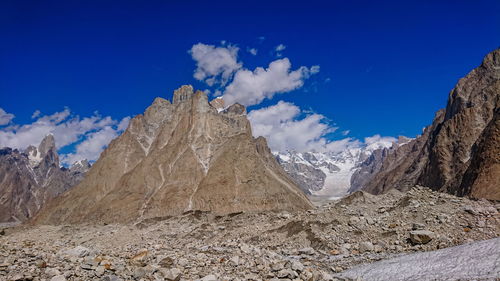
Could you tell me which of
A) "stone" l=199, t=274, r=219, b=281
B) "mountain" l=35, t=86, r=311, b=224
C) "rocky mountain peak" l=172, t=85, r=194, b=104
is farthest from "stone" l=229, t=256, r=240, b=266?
"rocky mountain peak" l=172, t=85, r=194, b=104

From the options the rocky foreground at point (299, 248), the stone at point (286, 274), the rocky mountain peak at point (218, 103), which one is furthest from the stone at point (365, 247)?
the rocky mountain peak at point (218, 103)

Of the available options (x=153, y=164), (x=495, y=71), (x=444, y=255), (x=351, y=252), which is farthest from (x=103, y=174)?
(x=495, y=71)

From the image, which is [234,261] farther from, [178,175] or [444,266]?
[178,175]

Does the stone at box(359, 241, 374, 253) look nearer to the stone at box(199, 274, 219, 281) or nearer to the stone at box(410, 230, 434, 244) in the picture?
the stone at box(410, 230, 434, 244)

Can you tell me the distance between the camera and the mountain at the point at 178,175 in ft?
273

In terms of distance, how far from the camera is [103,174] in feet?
357

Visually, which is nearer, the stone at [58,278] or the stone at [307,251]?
the stone at [58,278]

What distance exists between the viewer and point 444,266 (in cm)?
1536

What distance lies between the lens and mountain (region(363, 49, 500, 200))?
121ft

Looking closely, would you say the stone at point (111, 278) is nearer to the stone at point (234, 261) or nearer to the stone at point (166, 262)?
the stone at point (166, 262)

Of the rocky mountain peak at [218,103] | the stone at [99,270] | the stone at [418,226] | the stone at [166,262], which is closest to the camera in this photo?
the stone at [99,270]

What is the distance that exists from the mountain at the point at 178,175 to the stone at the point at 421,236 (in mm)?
58148

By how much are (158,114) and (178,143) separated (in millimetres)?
29068

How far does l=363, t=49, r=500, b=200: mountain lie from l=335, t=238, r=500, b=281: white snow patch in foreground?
48.2ft
